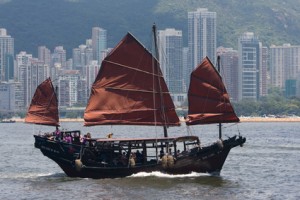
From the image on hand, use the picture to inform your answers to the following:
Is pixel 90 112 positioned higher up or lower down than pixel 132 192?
higher up

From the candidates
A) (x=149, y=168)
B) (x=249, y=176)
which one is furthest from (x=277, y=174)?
(x=149, y=168)

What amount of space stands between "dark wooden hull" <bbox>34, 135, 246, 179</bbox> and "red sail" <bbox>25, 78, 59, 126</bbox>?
8393 mm

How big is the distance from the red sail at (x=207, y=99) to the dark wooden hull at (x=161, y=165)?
2.32m

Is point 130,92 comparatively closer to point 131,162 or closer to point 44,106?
point 131,162

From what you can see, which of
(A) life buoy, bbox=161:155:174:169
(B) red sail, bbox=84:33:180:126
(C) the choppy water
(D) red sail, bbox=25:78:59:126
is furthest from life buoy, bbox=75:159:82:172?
(D) red sail, bbox=25:78:59:126

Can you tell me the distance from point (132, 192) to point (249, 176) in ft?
42.8

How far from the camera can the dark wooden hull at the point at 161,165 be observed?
62.7 m

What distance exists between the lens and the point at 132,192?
2232 inches

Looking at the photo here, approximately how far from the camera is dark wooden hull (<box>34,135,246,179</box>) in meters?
62.7

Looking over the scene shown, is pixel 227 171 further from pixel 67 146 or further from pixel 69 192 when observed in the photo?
pixel 69 192

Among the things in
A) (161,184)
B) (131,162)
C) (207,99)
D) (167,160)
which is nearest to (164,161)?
(167,160)

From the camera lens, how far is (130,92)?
65.9 metres

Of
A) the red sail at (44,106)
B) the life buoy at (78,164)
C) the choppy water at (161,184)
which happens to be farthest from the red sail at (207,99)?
the red sail at (44,106)

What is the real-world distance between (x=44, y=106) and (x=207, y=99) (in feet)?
46.7
